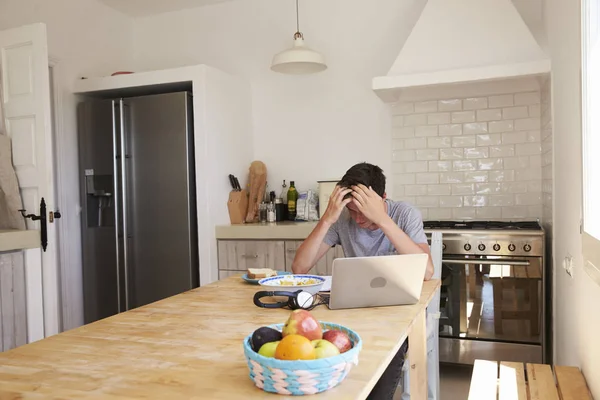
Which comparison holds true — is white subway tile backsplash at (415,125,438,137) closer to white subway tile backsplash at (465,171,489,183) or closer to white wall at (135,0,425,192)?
white wall at (135,0,425,192)

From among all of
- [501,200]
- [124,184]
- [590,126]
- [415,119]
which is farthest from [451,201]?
[124,184]

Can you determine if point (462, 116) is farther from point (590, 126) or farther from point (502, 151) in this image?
point (590, 126)

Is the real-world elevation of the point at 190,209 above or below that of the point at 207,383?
above

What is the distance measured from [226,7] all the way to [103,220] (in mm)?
2134

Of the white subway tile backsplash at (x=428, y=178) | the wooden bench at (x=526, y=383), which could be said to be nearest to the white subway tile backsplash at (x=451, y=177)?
the white subway tile backsplash at (x=428, y=178)

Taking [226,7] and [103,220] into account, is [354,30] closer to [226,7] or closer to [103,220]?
[226,7]

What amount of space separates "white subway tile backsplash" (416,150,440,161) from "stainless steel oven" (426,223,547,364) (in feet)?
2.85

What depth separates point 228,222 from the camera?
14.3ft

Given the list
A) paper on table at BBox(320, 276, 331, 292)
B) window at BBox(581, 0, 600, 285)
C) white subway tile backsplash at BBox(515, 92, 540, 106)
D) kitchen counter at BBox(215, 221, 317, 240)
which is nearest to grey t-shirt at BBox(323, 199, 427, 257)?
paper on table at BBox(320, 276, 331, 292)

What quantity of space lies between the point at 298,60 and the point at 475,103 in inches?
55.1

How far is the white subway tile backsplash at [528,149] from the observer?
13.0 ft

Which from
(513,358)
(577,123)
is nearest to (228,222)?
(513,358)

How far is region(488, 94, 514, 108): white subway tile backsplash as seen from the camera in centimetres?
400

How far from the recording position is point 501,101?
158 inches
